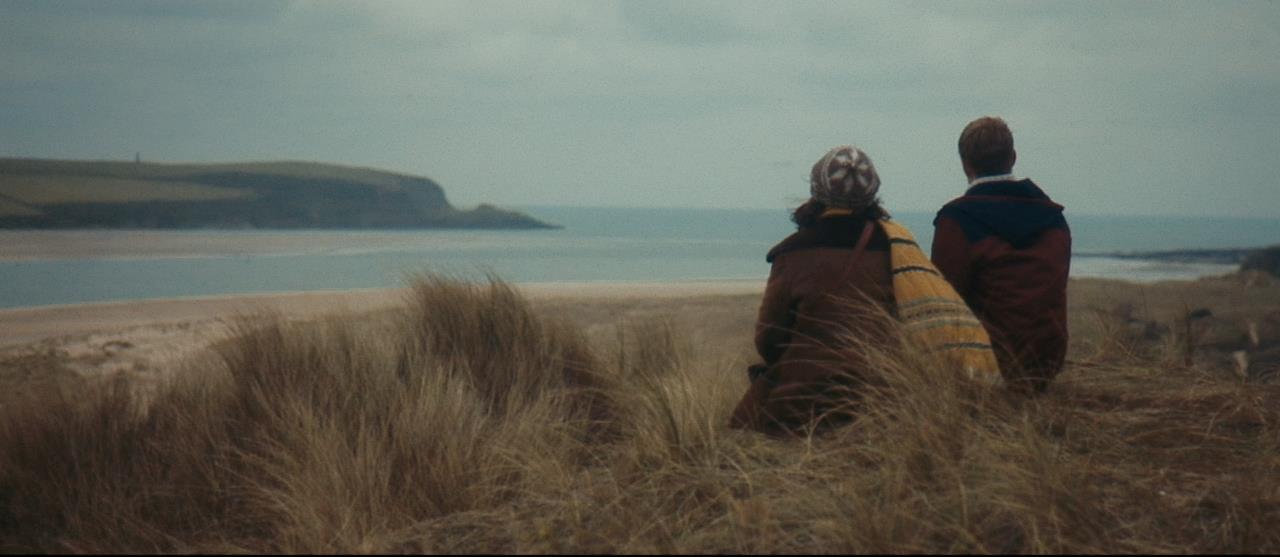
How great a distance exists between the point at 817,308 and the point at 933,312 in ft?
1.50

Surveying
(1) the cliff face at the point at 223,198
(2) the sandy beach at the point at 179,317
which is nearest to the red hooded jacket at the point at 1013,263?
(2) the sandy beach at the point at 179,317

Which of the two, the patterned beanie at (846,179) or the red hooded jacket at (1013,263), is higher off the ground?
the patterned beanie at (846,179)

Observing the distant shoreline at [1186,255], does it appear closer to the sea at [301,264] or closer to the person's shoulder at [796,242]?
the sea at [301,264]

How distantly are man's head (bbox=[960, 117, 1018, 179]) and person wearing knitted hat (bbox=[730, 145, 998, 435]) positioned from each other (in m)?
0.52

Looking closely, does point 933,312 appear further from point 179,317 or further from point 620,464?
point 179,317

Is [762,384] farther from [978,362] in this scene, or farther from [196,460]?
[196,460]

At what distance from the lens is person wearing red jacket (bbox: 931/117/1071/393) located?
4.72 metres

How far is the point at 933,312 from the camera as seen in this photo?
4477 mm

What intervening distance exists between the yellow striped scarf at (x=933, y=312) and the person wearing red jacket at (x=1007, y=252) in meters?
0.27

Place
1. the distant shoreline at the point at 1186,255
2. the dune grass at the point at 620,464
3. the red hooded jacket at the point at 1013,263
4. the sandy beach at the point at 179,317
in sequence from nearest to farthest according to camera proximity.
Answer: the dune grass at the point at 620,464 < the red hooded jacket at the point at 1013,263 < the sandy beach at the point at 179,317 < the distant shoreline at the point at 1186,255

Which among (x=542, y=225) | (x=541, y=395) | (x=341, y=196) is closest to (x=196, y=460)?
(x=541, y=395)

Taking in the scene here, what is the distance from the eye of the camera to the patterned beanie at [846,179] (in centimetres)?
448

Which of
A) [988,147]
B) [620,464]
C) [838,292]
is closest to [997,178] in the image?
[988,147]

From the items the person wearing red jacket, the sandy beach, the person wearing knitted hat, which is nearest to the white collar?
the person wearing red jacket
